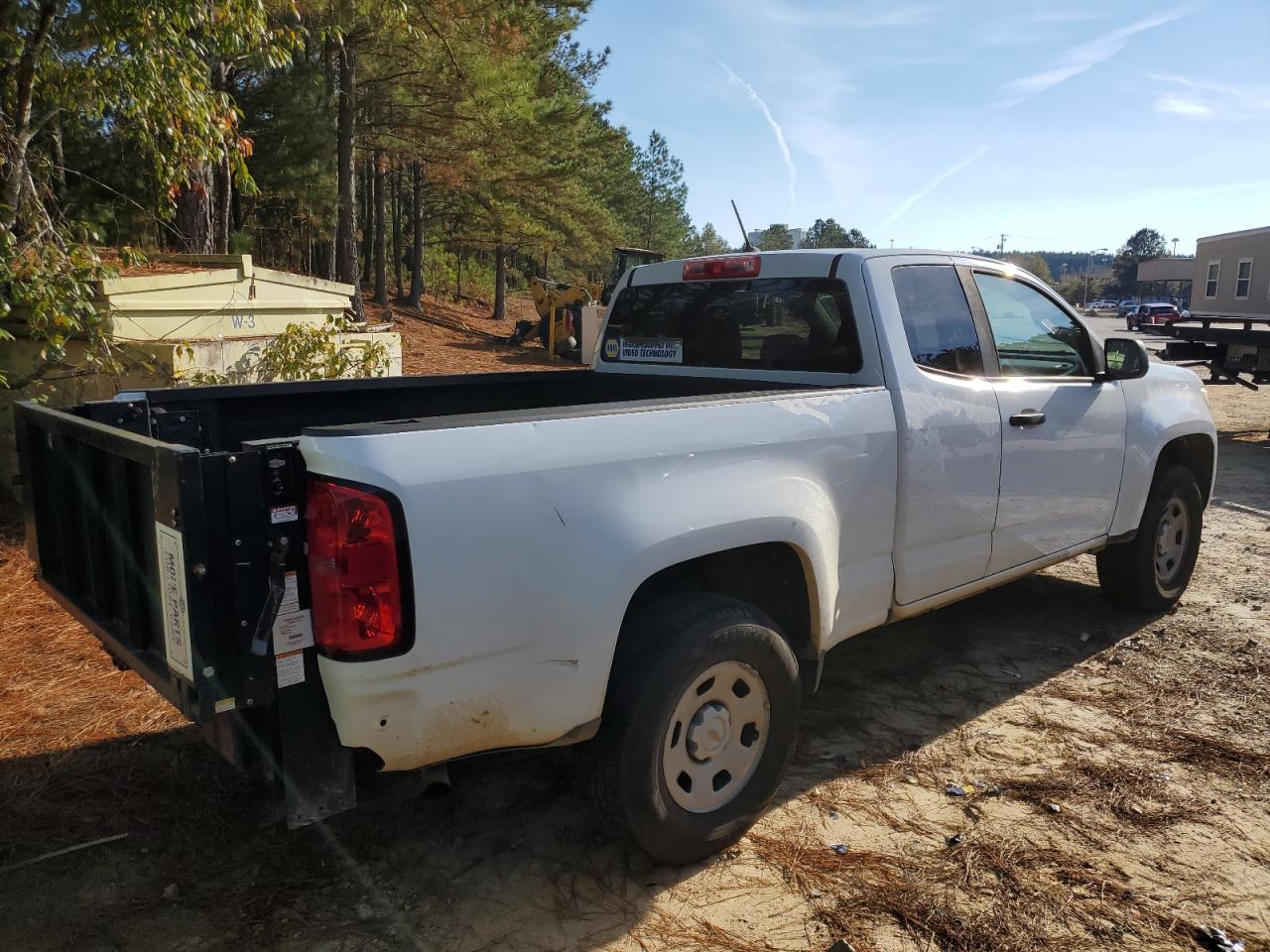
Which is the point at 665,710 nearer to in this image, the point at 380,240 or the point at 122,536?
the point at 122,536

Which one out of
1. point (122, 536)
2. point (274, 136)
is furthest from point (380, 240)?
point (122, 536)

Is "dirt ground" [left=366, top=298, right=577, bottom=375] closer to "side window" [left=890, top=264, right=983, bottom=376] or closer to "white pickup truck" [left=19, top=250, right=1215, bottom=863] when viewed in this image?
"white pickup truck" [left=19, top=250, right=1215, bottom=863]

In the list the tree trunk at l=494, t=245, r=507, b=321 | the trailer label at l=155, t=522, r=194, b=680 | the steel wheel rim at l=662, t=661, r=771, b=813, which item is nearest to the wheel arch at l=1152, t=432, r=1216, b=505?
the steel wheel rim at l=662, t=661, r=771, b=813

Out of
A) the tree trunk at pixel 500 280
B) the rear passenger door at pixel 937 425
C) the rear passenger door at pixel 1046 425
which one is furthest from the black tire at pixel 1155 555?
the tree trunk at pixel 500 280

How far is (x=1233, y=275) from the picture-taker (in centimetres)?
3150

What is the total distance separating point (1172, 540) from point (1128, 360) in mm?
1356

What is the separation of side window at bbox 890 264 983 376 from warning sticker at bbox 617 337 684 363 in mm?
1112

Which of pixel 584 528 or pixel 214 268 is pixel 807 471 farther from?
pixel 214 268

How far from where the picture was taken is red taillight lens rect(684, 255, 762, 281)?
4102 millimetres

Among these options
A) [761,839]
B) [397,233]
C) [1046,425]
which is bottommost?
[761,839]

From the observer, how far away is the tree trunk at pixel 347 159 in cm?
1775

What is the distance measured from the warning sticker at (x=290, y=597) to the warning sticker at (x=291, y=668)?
11cm

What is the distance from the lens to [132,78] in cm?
525

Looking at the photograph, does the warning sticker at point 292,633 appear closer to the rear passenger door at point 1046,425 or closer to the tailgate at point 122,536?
the tailgate at point 122,536
